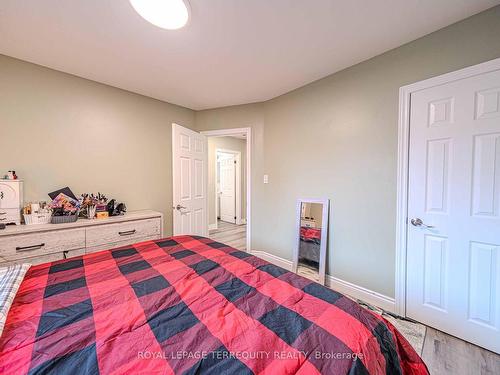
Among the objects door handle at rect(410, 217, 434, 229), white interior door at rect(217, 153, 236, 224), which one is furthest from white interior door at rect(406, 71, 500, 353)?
white interior door at rect(217, 153, 236, 224)

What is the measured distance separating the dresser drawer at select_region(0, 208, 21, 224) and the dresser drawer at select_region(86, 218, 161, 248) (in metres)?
0.60

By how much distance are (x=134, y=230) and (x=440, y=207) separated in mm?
2799

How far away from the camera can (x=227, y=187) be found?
5836 millimetres

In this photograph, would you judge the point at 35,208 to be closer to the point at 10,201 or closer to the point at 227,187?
the point at 10,201

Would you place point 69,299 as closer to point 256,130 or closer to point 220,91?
point 220,91

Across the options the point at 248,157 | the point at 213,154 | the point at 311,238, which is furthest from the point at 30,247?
the point at 213,154

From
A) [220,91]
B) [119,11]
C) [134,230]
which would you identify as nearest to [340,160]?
[220,91]

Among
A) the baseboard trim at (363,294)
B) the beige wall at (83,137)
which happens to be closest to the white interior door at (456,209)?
the baseboard trim at (363,294)

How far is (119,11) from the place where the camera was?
142 centimetres

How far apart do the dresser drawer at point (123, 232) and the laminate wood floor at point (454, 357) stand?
102 inches

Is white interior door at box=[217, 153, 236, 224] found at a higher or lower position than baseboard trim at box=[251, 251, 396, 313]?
higher

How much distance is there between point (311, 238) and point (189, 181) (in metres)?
1.75

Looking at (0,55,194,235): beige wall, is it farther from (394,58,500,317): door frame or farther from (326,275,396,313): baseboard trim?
(394,58,500,317): door frame

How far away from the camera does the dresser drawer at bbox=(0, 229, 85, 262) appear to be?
5.50ft
